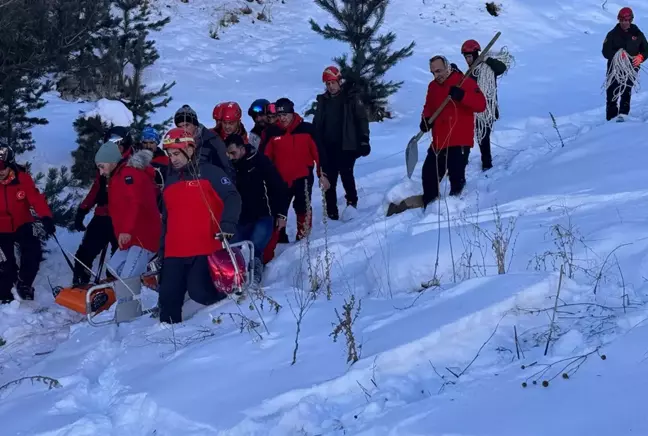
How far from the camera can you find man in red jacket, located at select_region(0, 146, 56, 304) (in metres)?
6.67

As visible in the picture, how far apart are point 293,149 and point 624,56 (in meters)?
4.70

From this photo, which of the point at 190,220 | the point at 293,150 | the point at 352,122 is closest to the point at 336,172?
the point at 352,122

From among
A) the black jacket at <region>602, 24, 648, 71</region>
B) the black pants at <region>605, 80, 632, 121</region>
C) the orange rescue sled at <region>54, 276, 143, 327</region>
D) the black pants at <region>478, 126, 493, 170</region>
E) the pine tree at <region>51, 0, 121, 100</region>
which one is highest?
the pine tree at <region>51, 0, 121, 100</region>

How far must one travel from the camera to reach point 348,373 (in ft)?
11.4

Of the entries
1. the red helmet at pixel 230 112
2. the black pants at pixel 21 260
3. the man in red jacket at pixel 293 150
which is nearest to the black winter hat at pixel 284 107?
the man in red jacket at pixel 293 150

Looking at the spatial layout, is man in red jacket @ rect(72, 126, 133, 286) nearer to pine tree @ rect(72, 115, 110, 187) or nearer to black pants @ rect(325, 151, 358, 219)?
black pants @ rect(325, 151, 358, 219)

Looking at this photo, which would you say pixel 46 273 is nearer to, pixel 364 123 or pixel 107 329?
pixel 107 329

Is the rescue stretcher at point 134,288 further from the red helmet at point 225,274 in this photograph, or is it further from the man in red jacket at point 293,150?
the man in red jacket at point 293,150

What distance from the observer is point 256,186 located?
6578 millimetres

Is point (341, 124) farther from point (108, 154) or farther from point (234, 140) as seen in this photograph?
point (108, 154)

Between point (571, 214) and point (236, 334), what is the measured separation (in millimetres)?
2694

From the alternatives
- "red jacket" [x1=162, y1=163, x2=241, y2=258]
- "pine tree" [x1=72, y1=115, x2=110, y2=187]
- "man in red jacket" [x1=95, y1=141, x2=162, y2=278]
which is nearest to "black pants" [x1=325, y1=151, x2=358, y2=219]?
"man in red jacket" [x1=95, y1=141, x2=162, y2=278]

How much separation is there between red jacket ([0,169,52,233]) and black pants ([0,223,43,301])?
87 millimetres

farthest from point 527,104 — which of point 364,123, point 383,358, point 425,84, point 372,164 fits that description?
point 383,358
